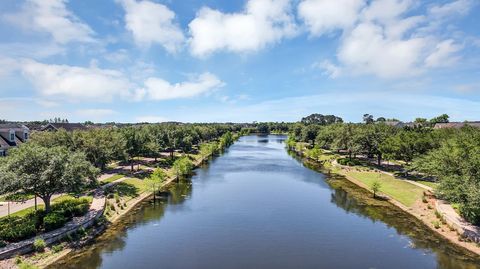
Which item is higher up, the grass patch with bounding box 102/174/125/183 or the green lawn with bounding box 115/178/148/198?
the grass patch with bounding box 102/174/125/183

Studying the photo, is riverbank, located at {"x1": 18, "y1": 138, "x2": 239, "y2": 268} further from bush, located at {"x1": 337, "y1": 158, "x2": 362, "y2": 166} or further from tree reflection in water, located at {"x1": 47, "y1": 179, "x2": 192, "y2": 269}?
bush, located at {"x1": 337, "y1": 158, "x2": 362, "y2": 166}

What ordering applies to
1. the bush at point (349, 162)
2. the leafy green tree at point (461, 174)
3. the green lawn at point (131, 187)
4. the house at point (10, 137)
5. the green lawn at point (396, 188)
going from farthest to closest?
the bush at point (349, 162) < the house at point (10, 137) < the green lawn at point (131, 187) < the green lawn at point (396, 188) < the leafy green tree at point (461, 174)

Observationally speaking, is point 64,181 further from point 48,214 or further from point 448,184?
point 448,184

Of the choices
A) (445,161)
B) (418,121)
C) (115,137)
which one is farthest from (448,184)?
(418,121)

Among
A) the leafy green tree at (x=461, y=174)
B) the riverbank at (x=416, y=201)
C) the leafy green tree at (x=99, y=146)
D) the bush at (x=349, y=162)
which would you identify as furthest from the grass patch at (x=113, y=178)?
the bush at (x=349, y=162)

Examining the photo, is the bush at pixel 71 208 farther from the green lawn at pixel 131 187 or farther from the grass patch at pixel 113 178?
the grass patch at pixel 113 178

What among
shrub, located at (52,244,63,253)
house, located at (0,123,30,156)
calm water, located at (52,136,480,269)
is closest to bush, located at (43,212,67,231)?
shrub, located at (52,244,63,253)
